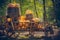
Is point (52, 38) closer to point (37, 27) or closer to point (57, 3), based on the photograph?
point (37, 27)

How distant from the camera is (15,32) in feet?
6.34

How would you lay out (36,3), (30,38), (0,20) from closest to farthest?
(30,38)
(0,20)
(36,3)

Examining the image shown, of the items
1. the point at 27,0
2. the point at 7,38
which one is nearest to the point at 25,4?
the point at 27,0

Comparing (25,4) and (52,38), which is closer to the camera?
(52,38)

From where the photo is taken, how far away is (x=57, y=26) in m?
2.06

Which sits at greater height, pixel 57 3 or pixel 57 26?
pixel 57 3

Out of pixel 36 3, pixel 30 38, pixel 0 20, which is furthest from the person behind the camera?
pixel 36 3

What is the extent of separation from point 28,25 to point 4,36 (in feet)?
0.79

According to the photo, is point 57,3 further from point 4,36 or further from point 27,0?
point 4,36

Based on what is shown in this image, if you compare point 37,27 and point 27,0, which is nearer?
point 37,27

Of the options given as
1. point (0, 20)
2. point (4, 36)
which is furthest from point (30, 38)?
point (0, 20)

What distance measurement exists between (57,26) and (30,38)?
0.32m

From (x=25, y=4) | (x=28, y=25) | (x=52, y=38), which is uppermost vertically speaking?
(x=25, y=4)

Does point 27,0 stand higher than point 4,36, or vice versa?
point 27,0
